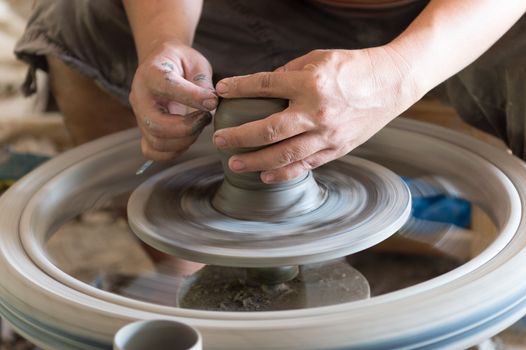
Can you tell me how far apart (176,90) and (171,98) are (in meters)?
0.03

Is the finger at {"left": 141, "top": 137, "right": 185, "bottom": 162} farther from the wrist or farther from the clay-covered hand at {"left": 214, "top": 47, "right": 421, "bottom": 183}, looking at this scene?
the wrist

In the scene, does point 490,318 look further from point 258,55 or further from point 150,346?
point 258,55

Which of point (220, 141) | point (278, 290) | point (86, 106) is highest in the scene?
point (220, 141)

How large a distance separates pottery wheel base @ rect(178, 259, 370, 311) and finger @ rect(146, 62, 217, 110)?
0.27 m

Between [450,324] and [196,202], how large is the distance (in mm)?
440

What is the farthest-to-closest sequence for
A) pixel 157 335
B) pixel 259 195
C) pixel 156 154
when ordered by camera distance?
pixel 156 154 < pixel 259 195 < pixel 157 335

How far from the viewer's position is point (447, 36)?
1170 millimetres

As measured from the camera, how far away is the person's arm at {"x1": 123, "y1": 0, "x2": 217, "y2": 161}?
3.75 ft

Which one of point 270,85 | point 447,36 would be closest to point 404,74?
point 447,36

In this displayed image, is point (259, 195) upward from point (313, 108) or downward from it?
downward

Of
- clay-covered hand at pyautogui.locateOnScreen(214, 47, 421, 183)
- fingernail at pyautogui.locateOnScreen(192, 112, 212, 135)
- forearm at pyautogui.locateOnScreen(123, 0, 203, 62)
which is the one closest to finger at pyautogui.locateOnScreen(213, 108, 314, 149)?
clay-covered hand at pyautogui.locateOnScreen(214, 47, 421, 183)

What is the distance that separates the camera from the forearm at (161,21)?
1.36 m

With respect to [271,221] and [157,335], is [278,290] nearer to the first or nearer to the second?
[271,221]

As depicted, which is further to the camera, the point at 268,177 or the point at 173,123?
the point at 173,123
